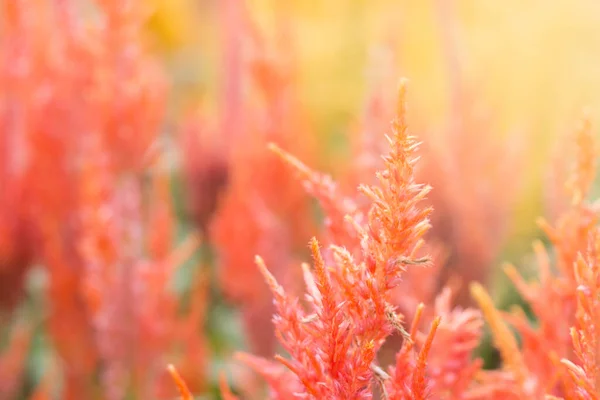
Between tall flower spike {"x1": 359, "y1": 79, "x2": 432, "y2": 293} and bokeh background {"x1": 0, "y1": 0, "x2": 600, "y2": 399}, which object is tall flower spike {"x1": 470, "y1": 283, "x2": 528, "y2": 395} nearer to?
tall flower spike {"x1": 359, "y1": 79, "x2": 432, "y2": 293}

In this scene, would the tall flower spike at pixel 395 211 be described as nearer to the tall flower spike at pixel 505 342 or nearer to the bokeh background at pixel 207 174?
the tall flower spike at pixel 505 342

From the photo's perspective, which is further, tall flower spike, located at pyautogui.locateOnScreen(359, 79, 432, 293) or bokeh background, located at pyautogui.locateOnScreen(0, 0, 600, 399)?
bokeh background, located at pyautogui.locateOnScreen(0, 0, 600, 399)

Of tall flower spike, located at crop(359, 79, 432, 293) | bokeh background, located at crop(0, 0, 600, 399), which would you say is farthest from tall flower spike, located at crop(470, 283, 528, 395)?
bokeh background, located at crop(0, 0, 600, 399)

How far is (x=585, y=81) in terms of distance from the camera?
82 centimetres

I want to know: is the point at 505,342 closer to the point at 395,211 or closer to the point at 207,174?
the point at 395,211

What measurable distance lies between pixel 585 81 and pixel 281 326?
72 cm

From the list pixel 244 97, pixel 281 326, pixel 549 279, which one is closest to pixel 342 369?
pixel 281 326

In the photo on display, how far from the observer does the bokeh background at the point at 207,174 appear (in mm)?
570

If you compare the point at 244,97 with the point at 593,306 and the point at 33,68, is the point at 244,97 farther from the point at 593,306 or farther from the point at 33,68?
the point at 593,306

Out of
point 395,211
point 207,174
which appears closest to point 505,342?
point 395,211

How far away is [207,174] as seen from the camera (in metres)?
0.88

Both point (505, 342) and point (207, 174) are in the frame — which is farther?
point (207, 174)

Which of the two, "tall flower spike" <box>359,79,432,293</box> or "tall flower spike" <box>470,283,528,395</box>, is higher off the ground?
"tall flower spike" <box>359,79,432,293</box>

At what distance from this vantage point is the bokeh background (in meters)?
0.57
